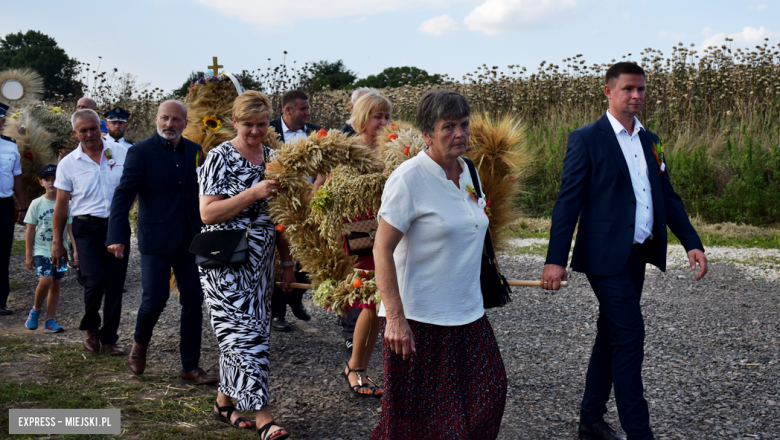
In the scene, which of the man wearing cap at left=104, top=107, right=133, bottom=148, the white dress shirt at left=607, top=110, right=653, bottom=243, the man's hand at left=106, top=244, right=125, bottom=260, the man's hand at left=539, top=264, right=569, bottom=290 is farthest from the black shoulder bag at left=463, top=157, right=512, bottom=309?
the man wearing cap at left=104, top=107, right=133, bottom=148

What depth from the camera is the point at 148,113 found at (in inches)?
709

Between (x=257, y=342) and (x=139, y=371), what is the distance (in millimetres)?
1788

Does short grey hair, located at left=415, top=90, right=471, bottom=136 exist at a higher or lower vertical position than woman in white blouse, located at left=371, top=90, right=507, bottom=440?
higher

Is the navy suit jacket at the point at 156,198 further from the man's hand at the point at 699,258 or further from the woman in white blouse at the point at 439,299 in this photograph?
the man's hand at the point at 699,258

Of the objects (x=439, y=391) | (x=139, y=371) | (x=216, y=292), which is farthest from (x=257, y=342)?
(x=139, y=371)

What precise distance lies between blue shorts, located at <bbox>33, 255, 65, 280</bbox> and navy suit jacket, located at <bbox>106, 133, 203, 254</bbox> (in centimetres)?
235

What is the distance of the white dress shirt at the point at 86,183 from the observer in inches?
237

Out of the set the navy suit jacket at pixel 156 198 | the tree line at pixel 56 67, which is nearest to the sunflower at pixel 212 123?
the navy suit jacket at pixel 156 198

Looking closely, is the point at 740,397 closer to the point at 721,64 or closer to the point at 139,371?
the point at 139,371

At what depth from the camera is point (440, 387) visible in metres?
3.05

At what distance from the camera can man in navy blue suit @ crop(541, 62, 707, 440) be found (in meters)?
3.59

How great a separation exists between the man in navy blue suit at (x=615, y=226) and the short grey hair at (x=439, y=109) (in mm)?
1067

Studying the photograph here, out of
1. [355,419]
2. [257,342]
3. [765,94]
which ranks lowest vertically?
[355,419]

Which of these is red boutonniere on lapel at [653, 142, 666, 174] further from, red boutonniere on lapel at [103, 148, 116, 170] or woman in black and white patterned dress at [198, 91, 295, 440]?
red boutonniere on lapel at [103, 148, 116, 170]
